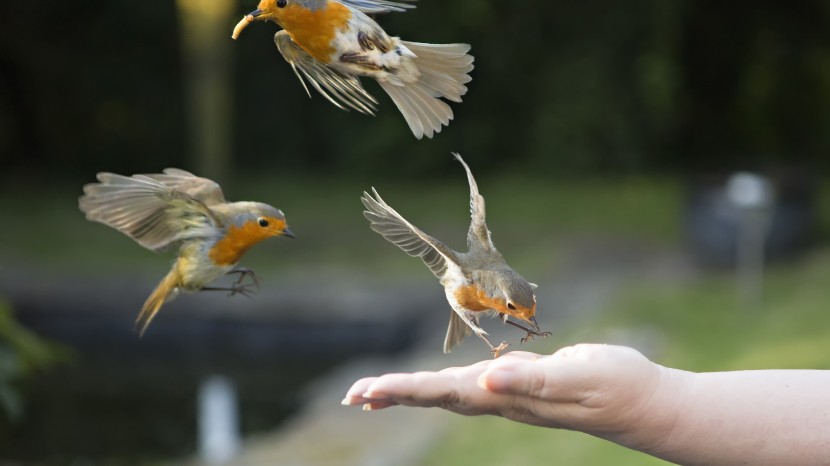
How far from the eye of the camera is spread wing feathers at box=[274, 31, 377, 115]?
1.03 m

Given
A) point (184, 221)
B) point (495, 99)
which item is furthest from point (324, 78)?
point (495, 99)

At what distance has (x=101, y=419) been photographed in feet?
26.2

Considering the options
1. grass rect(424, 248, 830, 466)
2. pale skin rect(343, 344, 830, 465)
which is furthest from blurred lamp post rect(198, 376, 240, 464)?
pale skin rect(343, 344, 830, 465)

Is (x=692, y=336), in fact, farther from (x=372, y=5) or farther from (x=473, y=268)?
(x=372, y=5)

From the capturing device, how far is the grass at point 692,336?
6.16 metres

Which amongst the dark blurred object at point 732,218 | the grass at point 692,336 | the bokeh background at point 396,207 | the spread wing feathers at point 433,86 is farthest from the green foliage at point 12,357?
the dark blurred object at point 732,218

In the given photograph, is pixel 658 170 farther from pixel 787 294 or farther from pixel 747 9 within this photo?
pixel 787 294

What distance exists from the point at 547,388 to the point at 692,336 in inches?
253

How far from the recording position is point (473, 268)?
1080mm

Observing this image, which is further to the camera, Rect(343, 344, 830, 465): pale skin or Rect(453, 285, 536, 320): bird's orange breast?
Rect(343, 344, 830, 465): pale skin

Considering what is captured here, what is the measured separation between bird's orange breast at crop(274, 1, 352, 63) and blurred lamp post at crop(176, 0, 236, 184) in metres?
9.27

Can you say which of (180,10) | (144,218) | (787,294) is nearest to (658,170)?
(787,294)

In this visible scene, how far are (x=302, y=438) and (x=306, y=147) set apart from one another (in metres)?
7.03

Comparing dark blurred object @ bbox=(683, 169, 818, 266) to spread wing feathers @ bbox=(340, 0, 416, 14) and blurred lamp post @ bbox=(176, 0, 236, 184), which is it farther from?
spread wing feathers @ bbox=(340, 0, 416, 14)
